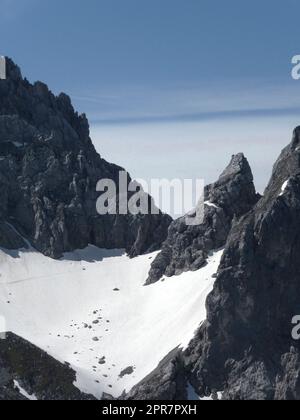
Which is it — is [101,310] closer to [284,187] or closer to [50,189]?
[50,189]

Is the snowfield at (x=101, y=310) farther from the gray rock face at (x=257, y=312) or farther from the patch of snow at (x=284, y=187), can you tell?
the patch of snow at (x=284, y=187)

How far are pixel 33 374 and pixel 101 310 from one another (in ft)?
100

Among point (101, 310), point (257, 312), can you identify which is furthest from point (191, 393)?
point (101, 310)

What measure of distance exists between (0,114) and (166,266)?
56.8m

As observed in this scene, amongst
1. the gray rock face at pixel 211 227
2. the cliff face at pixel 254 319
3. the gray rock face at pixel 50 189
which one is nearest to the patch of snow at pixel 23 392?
the cliff face at pixel 254 319

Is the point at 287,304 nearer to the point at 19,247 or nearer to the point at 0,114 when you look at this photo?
the point at 19,247

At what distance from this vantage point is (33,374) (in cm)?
11031

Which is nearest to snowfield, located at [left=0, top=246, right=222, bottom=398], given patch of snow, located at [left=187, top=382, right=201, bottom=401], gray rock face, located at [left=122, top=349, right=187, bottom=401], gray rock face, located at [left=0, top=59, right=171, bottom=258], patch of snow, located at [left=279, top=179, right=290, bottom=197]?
gray rock face, located at [left=0, top=59, right=171, bottom=258]

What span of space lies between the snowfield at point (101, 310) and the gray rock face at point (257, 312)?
6.98 m

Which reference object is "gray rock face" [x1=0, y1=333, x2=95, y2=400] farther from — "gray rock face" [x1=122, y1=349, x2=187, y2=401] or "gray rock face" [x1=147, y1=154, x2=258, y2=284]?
"gray rock face" [x1=147, y1=154, x2=258, y2=284]

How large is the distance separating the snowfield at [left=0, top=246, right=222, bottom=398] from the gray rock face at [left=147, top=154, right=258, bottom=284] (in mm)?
2794

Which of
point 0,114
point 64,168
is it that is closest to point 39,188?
point 64,168
